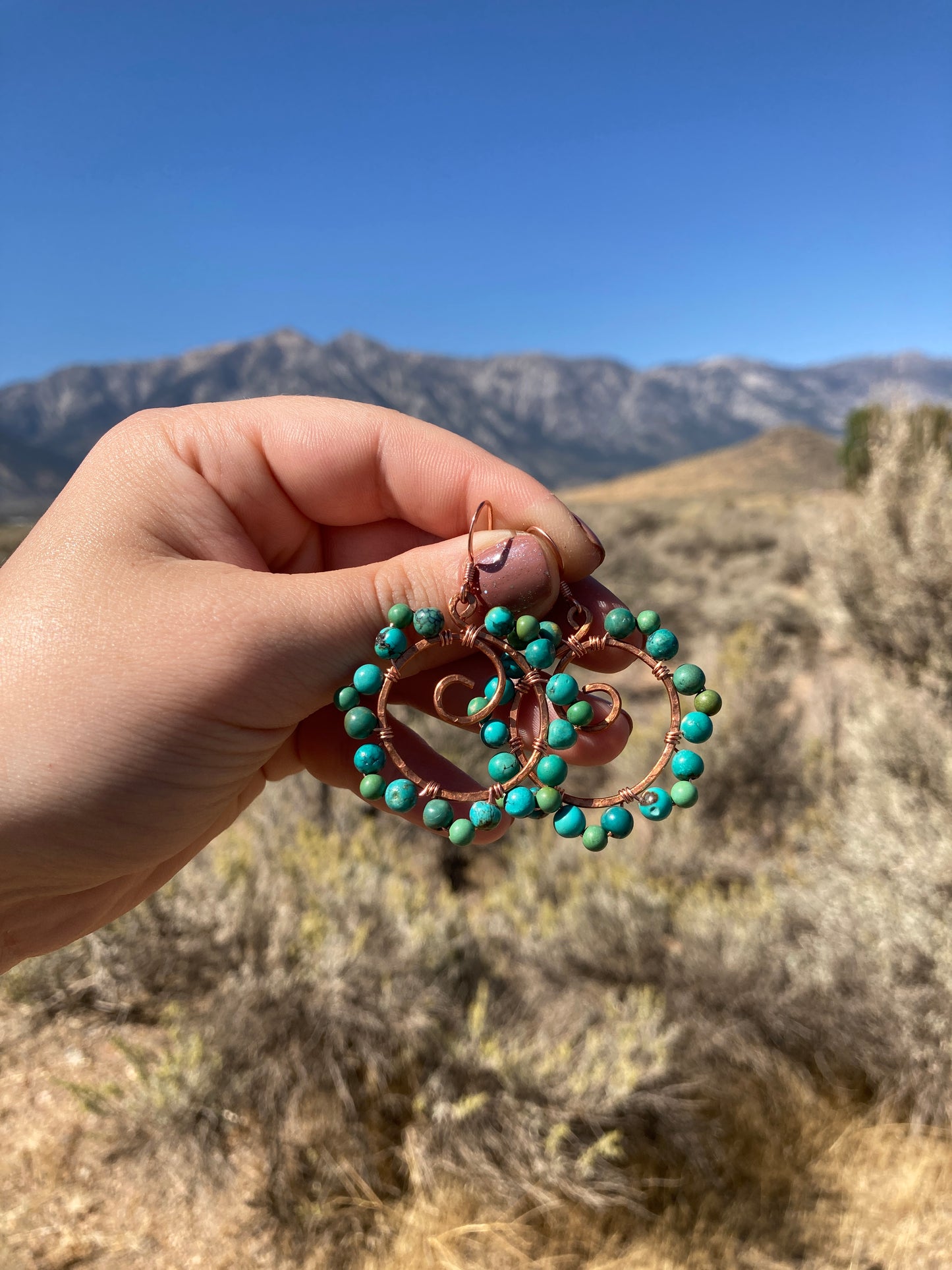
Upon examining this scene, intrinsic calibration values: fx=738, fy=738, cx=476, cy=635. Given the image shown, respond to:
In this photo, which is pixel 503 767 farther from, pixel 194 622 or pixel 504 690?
pixel 194 622

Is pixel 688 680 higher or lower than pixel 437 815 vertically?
higher

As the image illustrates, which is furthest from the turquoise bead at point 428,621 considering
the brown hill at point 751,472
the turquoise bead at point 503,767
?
the brown hill at point 751,472

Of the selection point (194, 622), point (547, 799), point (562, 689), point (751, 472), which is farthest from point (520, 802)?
point (751, 472)

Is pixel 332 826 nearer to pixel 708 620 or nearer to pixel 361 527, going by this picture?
pixel 361 527

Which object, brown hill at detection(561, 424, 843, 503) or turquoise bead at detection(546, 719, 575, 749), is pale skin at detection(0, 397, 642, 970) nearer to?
turquoise bead at detection(546, 719, 575, 749)

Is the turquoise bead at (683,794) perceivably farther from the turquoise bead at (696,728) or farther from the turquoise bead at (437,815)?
the turquoise bead at (437,815)

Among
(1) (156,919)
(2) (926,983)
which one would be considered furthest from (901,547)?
(1) (156,919)

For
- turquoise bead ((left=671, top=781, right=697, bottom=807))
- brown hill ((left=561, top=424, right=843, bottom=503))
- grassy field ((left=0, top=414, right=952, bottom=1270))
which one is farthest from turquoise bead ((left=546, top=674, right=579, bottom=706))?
brown hill ((left=561, top=424, right=843, bottom=503))
